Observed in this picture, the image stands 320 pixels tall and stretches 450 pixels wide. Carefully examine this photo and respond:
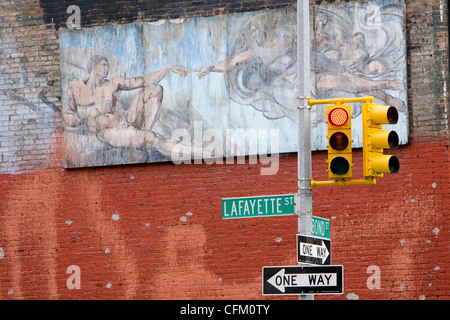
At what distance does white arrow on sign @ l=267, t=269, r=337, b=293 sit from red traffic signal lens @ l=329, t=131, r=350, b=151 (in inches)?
58.1

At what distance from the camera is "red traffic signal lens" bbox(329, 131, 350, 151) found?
1073cm

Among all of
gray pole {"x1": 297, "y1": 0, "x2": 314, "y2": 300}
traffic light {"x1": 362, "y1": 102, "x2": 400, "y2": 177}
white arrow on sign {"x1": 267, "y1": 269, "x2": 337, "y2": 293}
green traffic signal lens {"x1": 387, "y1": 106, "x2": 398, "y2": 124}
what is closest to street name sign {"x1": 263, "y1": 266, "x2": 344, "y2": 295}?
white arrow on sign {"x1": 267, "y1": 269, "x2": 337, "y2": 293}

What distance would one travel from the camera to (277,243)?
17484 millimetres

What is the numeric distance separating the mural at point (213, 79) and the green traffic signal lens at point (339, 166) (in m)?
6.48

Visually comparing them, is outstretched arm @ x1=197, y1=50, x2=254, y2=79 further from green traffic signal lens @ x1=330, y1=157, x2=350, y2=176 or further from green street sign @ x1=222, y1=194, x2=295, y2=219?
green traffic signal lens @ x1=330, y1=157, x2=350, y2=176

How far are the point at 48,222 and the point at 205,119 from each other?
3.79 meters

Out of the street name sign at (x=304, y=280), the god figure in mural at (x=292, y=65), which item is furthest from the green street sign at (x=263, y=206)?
the god figure in mural at (x=292, y=65)

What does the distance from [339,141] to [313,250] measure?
1416 millimetres

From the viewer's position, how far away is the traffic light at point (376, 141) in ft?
34.9

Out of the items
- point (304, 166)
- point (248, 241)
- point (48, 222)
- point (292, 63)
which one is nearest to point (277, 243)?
point (248, 241)

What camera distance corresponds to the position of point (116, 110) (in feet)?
60.8

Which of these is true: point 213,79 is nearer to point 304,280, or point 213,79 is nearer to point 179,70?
point 179,70

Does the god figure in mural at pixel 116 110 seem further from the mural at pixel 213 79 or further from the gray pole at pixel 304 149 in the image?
the gray pole at pixel 304 149

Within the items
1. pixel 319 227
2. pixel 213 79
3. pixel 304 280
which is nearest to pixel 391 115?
pixel 319 227
